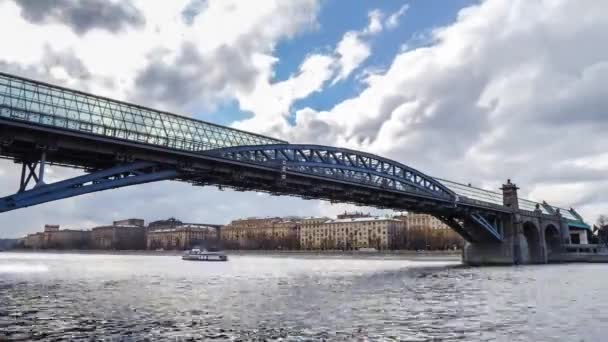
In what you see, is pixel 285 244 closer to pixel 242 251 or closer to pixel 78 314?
pixel 242 251

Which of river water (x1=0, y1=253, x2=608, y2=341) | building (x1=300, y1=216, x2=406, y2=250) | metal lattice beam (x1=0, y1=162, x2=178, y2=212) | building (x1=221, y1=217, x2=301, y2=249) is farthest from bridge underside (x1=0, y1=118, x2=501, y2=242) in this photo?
building (x1=221, y1=217, x2=301, y2=249)

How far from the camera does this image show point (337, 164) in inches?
2206

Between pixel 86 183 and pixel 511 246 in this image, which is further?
pixel 511 246

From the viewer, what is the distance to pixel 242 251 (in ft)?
541

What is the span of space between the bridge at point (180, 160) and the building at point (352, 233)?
90726 millimetres

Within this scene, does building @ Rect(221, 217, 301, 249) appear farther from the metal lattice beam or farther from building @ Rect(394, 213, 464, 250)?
the metal lattice beam

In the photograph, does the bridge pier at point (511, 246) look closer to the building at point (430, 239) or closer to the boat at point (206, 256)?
the building at point (430, 239)

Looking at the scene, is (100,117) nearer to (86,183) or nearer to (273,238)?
(86,183)

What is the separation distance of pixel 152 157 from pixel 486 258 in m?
59.0

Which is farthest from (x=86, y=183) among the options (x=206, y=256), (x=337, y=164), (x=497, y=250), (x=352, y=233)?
(x=352, y=233)

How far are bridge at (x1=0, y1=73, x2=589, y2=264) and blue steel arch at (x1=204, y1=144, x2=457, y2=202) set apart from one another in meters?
0.13

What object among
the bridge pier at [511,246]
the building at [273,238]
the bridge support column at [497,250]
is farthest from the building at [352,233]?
the bridge support column at [497,250]

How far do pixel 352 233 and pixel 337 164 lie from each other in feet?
401

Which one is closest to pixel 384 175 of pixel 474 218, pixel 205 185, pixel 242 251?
pixel 474 218
